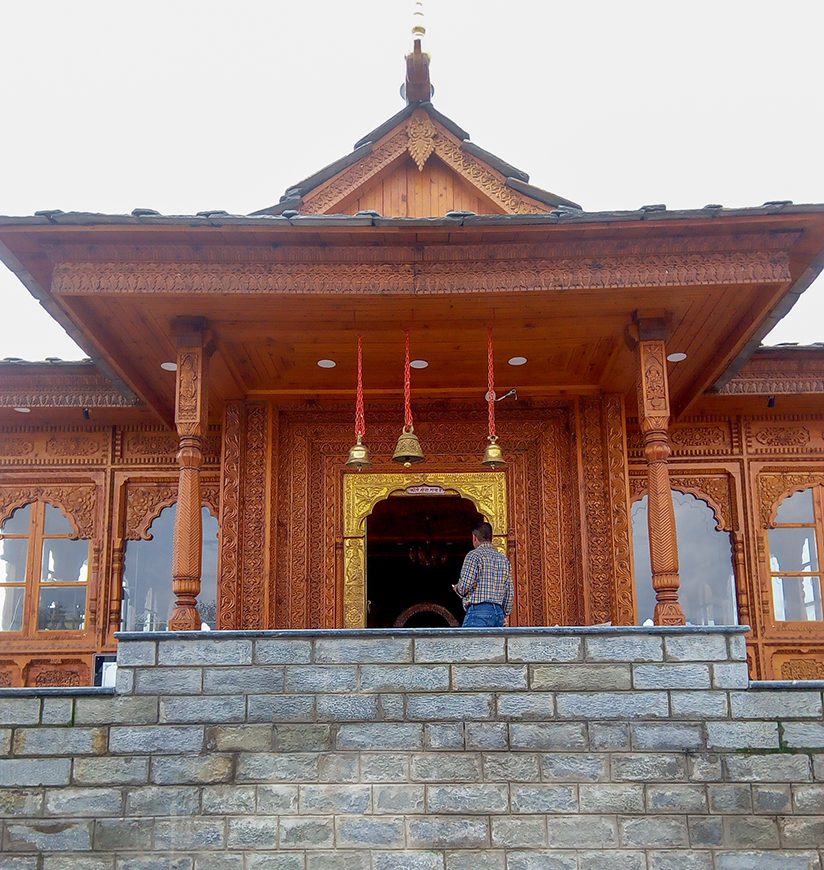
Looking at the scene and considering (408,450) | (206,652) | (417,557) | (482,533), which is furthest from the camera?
(417,557)

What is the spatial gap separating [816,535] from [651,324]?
407 centimetres

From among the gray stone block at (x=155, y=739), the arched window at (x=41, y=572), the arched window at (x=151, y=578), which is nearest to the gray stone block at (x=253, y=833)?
the gray stone block at (x=155, y=739)

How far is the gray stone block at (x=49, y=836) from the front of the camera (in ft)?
20.9

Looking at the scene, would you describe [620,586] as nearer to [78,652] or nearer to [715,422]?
[715,422]

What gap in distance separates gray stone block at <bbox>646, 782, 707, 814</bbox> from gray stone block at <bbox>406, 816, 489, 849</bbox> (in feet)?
3.30

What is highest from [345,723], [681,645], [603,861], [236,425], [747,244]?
[747,244]

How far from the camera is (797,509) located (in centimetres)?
1109

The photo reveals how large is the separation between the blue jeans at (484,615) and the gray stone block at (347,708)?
1.22m

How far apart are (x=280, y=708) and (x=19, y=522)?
567 centimetres

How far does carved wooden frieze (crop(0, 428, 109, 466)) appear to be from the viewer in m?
11.1

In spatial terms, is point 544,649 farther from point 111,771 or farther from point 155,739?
point 111,771

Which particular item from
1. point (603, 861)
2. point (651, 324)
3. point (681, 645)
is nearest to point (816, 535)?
point (651, 324)

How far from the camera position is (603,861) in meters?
6.26

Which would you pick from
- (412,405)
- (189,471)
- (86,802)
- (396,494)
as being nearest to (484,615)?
(189,471)
